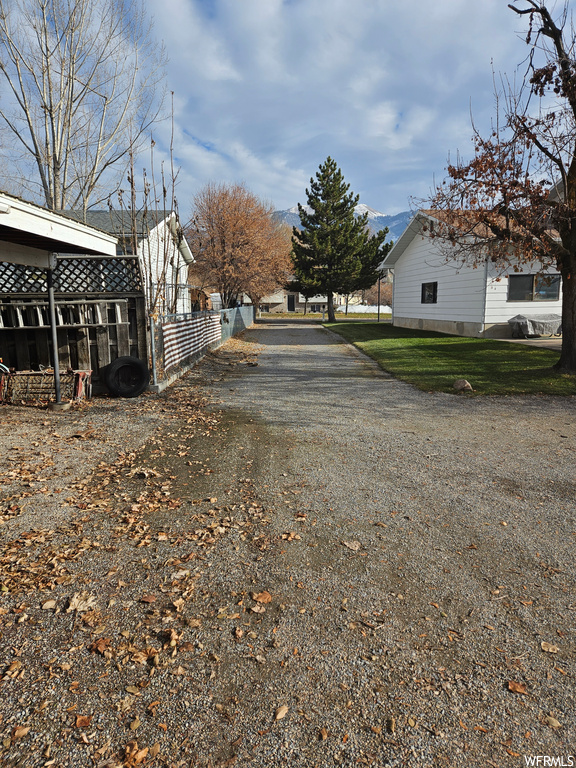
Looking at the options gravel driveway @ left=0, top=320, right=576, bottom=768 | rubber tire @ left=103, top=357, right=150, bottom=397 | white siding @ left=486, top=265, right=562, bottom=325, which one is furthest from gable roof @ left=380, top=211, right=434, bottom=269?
gravel driveway @ left=0, top=320, right=576, bottom=768

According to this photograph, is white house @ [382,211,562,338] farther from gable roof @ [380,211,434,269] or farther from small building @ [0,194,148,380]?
small building @ [0,194,148,380]

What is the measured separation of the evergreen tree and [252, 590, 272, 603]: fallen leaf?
3681 cm

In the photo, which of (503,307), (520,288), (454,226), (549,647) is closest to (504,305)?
(503,307)

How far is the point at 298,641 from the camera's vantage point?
2621 millimetres

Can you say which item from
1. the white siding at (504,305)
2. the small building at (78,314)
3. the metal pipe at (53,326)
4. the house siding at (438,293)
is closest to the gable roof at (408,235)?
the house siding at (438,293)

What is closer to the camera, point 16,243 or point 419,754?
point 419,754

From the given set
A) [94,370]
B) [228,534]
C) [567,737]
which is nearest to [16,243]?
[94,370]

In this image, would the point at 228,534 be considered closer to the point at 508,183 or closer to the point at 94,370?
the point at 94,370

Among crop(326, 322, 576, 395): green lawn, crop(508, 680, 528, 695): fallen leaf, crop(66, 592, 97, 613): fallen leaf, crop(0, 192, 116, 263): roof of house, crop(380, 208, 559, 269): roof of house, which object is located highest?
crop(380, 208, 559, 269): roof of house

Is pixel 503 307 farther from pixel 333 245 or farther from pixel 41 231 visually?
pixel 333 245

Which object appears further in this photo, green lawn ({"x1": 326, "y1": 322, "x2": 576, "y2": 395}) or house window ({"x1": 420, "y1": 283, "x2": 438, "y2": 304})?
house window ({"x1": 420, "y1": 283, "x2": 438, "y2": 304})

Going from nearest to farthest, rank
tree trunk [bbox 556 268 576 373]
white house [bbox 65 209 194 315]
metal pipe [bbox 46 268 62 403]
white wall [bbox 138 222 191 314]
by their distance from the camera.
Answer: metal pipe [bbox 46 268 62 403], tree trunk [bbox 556 268 576 373], white wall [bbox 138 222 191 314], white house [bbox 65 209 194 315]

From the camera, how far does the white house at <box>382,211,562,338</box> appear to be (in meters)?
18.5

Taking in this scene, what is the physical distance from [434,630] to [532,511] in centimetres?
204
